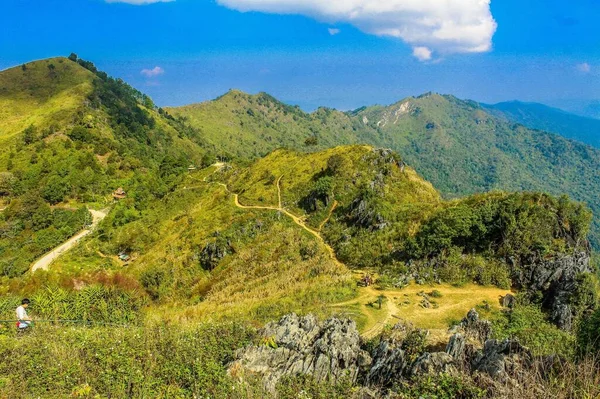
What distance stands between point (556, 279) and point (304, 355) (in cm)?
A: 2205

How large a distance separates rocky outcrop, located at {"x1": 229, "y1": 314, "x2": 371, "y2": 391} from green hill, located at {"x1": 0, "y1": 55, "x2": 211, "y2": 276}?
6548cm

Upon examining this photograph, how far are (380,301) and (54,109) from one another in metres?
166

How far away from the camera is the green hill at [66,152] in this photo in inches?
3381

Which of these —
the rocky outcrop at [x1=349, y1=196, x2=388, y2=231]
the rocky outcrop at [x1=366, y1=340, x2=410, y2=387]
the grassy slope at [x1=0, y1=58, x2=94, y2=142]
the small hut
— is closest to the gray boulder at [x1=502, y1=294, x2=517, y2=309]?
the rocky outcrop at [x1=349, y1=196, x2=388, y2=231]

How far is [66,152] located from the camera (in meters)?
118

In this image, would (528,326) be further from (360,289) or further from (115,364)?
(115,364)

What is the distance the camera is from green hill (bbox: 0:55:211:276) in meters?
85.9

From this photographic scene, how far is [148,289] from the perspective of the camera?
1698 inches

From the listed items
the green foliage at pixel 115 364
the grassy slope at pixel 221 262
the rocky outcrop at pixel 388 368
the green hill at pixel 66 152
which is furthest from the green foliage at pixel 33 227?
the rocky outcrop at pixel 388 368

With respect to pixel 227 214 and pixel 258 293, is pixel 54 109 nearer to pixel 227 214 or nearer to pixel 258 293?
pixel 227 214

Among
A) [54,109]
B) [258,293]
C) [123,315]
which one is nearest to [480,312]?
[258,293]

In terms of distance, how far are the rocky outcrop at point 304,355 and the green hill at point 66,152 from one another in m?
65.5

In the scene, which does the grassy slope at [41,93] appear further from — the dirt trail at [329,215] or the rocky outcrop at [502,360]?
the rocky outcrop at [502,360]

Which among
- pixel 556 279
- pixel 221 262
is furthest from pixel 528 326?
pixel 221 262
